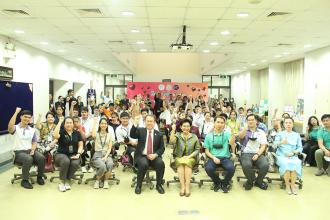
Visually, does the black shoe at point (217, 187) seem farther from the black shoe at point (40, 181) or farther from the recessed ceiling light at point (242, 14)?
the recessed ceiling light at point (242, 14)

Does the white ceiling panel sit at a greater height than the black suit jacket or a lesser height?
greater

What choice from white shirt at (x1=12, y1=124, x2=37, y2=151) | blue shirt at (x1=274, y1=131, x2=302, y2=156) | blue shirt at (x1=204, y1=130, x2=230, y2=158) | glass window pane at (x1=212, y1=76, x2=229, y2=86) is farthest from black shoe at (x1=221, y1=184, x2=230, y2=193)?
glass window pane at (x1=212, y1=76, x2=229, y2=86)

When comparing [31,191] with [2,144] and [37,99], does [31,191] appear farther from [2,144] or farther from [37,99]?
[37,99]

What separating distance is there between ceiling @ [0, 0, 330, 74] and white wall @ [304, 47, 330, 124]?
1.43 ft

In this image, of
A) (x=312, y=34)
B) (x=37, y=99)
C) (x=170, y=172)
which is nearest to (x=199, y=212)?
(x=170, y=172)

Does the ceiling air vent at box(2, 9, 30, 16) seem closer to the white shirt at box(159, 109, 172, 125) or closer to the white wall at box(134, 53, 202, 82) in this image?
the white shirt at box(159, 109, 172, 125)

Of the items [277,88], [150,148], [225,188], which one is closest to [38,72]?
[150,148]

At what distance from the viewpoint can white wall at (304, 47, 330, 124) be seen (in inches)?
375

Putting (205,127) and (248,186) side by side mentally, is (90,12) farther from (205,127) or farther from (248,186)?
(248,186)

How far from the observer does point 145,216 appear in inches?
156

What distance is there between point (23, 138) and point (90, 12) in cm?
247

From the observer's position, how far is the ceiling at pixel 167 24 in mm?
5258

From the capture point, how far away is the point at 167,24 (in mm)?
6641

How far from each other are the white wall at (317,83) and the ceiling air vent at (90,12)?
691 cm
